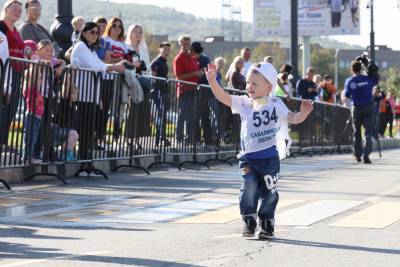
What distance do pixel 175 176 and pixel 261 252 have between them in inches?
284

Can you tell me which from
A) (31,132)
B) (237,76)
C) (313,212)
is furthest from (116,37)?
(313,212)

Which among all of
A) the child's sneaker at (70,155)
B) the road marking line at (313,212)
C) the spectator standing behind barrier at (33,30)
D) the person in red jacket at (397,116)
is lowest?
the person in red jacket at (397,116)

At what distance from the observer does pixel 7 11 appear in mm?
12820

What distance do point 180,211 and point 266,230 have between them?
6.37ft

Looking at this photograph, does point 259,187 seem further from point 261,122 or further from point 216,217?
point 216,217

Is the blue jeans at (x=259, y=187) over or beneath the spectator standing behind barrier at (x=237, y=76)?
beneath

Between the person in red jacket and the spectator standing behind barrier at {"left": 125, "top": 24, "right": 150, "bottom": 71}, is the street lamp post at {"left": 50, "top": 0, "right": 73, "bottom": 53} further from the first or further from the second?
the person in red jacket

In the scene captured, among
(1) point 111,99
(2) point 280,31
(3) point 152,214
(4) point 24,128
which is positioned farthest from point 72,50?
(2) point 280,31

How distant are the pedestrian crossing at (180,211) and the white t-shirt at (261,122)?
84cm

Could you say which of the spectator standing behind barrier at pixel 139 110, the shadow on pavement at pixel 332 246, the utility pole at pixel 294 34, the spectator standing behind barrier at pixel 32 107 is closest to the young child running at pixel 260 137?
the shadow on pavement at pixel 332 246

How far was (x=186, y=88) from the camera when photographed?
1686 cm

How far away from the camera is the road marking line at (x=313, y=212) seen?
912 cm

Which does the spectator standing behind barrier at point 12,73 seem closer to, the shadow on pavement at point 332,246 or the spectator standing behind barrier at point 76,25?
the spectator standing behind barrier at point 76,25

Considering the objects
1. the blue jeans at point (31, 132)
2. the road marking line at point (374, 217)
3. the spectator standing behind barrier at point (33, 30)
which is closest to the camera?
the road marking line at point (374, 217)
